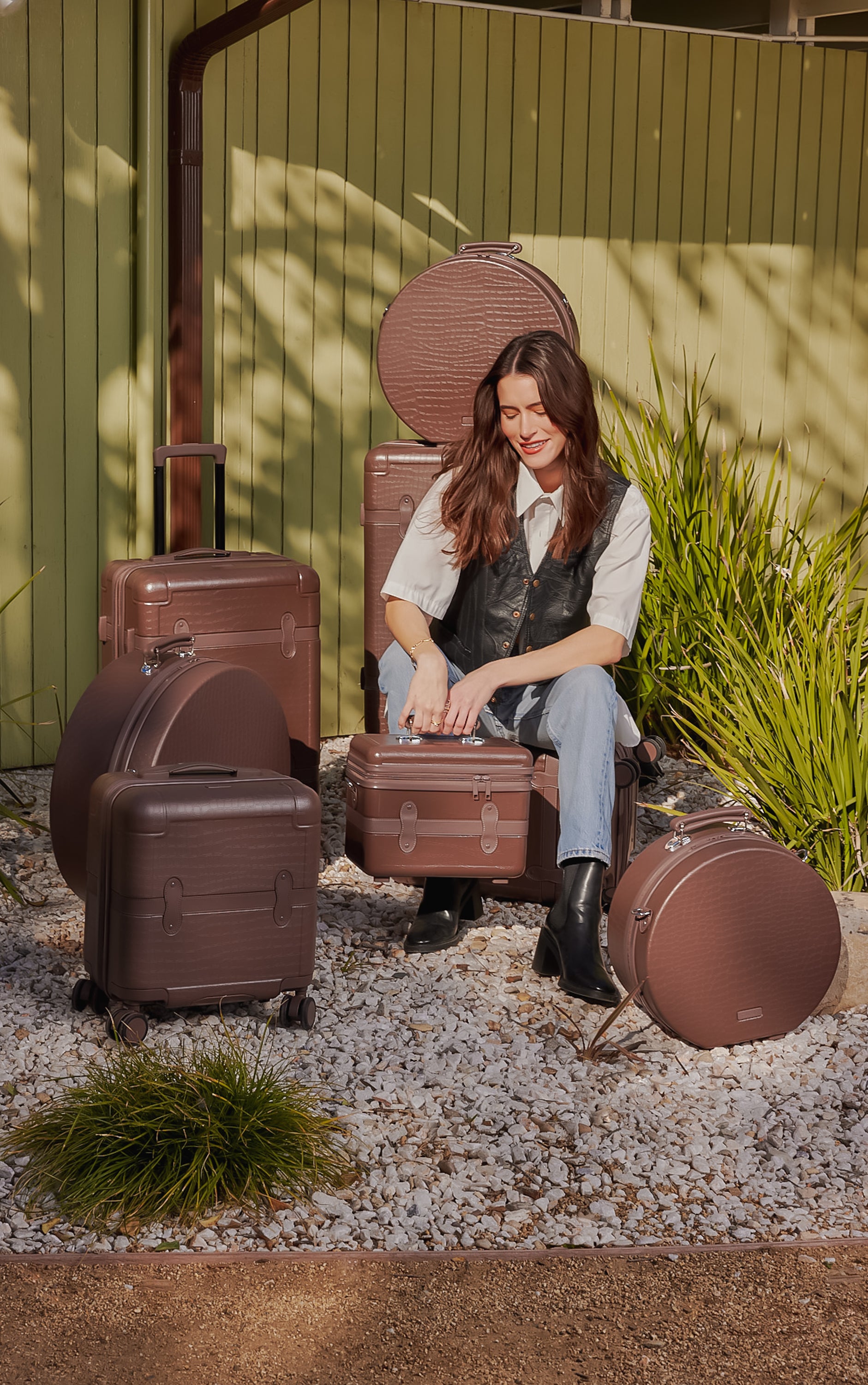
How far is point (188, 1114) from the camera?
2.20 meters

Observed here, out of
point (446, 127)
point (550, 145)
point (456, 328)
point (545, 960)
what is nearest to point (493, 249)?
point (456, 328)

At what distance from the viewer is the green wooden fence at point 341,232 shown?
4629 millimetres

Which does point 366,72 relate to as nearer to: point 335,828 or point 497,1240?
point 335,828

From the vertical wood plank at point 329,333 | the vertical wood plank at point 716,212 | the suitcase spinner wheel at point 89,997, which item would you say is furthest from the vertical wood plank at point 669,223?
the suitcase spinner wheel at point 89,997

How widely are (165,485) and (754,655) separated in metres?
1.97

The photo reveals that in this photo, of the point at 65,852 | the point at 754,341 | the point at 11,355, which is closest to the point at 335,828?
the point at 65,852

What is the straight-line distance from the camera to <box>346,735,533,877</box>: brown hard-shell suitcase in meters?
3.05

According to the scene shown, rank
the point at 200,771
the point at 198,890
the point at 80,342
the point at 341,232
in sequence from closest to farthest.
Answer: the point at 198,890 < the point at 200,771 < the point at 80,342 < the point at 341,232

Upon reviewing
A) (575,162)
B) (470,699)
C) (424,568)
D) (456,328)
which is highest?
(575,162)

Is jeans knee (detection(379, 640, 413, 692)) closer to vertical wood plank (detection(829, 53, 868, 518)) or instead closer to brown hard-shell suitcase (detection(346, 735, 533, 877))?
brown hard-shell suitcase (detection(346, 735, 533, 877))

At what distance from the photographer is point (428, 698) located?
315cm

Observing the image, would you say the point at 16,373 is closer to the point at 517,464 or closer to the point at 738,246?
the point at 517,464

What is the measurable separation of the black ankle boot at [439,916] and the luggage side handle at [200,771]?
24.7 inches

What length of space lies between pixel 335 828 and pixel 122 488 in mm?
1499
